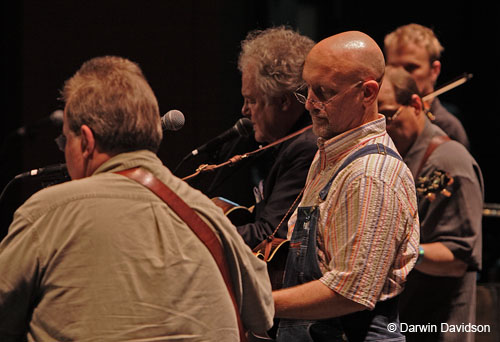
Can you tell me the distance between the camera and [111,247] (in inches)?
66.7

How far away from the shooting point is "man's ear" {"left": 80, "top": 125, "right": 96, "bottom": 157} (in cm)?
178

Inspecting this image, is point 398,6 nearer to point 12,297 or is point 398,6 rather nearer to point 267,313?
point 267,313

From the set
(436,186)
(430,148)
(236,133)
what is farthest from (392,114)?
(236,133)

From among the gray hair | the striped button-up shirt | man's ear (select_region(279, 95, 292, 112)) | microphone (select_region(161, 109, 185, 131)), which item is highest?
the gray hair

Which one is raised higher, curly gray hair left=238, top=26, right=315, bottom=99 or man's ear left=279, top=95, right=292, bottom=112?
curly gray hair left=238, top=26, right=315, bottom=99

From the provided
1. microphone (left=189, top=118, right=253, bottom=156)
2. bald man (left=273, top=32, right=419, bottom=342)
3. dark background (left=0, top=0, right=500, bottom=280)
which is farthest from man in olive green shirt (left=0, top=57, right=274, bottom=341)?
dark background (left=0, top=0, right=500, bottom=280)

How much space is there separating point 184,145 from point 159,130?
222cm

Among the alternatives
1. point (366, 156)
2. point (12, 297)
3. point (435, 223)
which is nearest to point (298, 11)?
point (435, 223)

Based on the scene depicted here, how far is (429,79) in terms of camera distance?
15.1 ft

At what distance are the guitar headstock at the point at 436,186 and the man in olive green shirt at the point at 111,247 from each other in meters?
1.72

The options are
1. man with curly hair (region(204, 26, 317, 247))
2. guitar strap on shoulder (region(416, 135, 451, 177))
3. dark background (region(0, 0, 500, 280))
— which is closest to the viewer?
man with curly hair (region(204, 26, 317, 247))

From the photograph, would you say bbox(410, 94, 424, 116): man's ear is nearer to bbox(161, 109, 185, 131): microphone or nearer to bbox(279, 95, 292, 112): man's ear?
bbox(279, 95, 292, 112): man's ear

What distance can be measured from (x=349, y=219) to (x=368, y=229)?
0.06 meters

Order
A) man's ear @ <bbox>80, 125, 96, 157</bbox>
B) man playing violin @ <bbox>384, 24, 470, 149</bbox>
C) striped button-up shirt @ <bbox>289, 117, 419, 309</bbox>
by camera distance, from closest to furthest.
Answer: man's ear @ <bbox>80, 125, 96, 157</bbox>, striped button-up shirt @ <bbox>289, 117, 419, 309</bbox>, man playing violin @ <bbox>384, 24, 470, 149</bbox>
